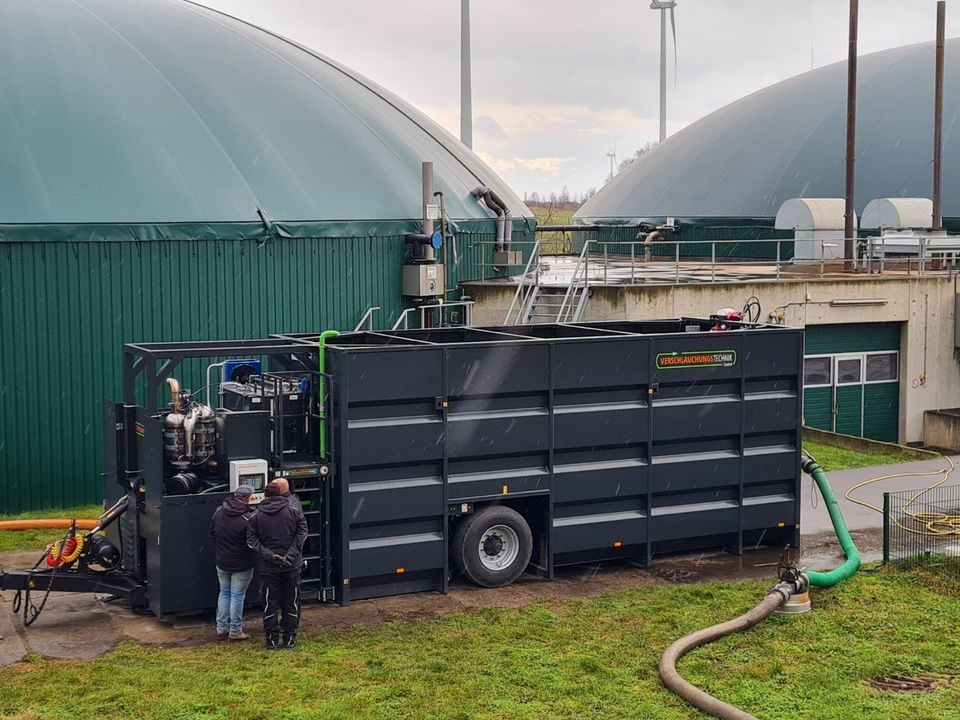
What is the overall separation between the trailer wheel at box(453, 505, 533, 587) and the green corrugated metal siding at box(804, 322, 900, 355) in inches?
622

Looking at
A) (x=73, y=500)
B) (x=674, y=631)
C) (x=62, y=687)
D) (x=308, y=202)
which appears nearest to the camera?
(x=62, y=687)

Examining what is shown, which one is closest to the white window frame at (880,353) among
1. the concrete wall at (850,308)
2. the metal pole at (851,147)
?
the concrete wall at (850,308)

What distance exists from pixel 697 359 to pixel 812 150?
99.5 feet

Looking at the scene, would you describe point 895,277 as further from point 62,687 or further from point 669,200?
point 62,687

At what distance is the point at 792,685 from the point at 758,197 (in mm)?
33545

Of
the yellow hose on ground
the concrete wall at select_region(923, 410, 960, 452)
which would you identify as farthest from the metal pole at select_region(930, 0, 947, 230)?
the yellow hose on ground

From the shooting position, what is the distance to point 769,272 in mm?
34000

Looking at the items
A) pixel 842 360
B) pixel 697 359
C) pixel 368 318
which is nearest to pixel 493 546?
pixel 697 359

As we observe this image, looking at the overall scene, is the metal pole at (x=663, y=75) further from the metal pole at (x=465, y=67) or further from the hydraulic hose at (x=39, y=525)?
the hydraulic hose at (x=39, y=525)

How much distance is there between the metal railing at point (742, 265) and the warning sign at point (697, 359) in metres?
9.61

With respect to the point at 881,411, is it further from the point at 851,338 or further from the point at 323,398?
the point at 323,398

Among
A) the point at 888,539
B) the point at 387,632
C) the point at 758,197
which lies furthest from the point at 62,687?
the point at 758,197

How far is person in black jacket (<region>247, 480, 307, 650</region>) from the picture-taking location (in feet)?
41.2

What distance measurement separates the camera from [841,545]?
16188 millimetres
